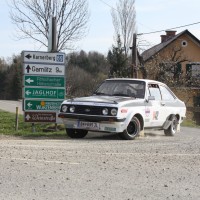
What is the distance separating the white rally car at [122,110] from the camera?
12.1m

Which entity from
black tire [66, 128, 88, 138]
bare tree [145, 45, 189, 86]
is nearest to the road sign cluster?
black tire [66, 128, 88, 138]

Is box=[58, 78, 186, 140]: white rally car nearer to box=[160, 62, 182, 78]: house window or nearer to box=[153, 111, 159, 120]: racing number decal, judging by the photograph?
box=[153, 111, 159, 120]: racing number decal

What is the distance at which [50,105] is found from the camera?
47.4 feet

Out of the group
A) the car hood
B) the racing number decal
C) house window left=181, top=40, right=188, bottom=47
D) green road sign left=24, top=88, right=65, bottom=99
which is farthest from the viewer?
house window left=181, top=40, right=188, bottom=47

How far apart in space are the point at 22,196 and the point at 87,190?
91cm

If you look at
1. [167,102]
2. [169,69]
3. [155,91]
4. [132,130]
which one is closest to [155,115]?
[155,91]

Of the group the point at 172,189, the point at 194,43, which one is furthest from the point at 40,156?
the point at 194,43

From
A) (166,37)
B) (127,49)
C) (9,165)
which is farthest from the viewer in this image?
(166,37)

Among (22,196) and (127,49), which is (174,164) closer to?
(22,196)

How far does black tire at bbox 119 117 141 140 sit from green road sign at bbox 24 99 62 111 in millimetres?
2773

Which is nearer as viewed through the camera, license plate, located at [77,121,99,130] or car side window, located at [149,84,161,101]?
license plate, located at [77,121,99,130]

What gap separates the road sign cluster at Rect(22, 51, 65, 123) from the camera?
1402cm

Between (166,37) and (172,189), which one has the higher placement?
(166,37)

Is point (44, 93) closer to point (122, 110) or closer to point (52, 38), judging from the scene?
point (52, 38)
